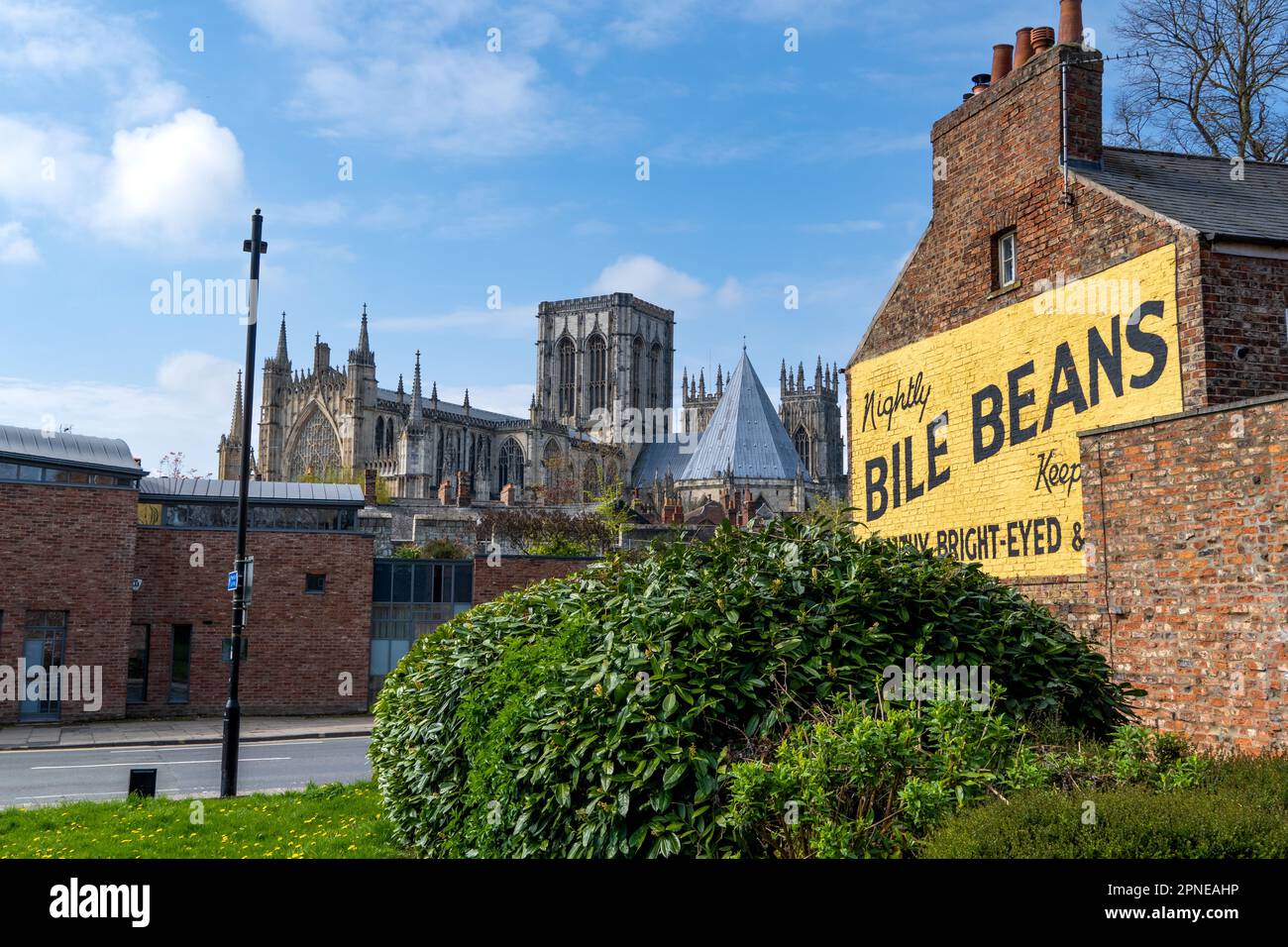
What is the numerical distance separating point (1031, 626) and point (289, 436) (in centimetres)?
10621

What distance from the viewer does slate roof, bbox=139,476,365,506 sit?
28281 millimetres

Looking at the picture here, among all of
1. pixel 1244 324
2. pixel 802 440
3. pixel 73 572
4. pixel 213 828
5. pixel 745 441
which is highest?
pixel 802 440

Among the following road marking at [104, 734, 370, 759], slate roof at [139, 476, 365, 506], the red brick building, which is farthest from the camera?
slate roof at [139, 476, 365, 506]

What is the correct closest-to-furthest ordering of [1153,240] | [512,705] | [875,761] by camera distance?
1. [875,761]
2. [512,705]
3. [1153,240]

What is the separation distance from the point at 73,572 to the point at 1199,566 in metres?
24.1

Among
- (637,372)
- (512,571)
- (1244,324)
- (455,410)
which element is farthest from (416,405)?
(1244,324)

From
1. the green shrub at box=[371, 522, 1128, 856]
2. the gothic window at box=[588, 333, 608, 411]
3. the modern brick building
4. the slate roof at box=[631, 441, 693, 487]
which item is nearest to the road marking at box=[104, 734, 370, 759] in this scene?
the modern brick building

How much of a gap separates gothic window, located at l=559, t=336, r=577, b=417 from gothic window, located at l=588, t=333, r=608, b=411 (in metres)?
2.20

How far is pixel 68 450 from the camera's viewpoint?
26.0m

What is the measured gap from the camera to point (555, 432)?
111562mm

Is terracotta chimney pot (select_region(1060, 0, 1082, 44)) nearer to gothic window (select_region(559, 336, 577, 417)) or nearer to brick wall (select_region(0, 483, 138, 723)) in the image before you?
brick wall (select_region(0, 483, 138, 723))

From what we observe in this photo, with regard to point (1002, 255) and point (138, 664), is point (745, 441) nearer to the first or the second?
point (138, 664)

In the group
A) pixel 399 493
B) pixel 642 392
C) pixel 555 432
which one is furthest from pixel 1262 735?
pixel 642 392
